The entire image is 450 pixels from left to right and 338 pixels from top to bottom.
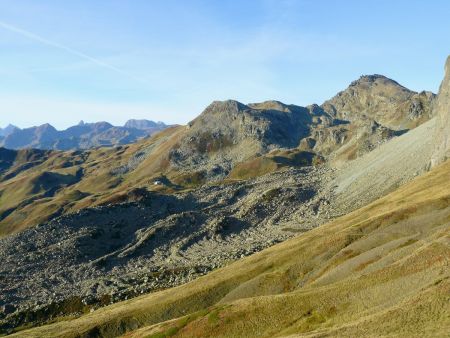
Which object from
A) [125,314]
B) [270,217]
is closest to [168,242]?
[270,217]

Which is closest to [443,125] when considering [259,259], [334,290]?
[259,259]

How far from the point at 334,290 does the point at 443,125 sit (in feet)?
327

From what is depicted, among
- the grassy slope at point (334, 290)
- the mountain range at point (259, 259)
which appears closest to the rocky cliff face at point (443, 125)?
the mountain range at point (259, 259)

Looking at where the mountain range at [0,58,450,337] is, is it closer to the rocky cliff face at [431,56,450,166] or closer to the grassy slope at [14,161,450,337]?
the grassy slope at [14,161,450,337]

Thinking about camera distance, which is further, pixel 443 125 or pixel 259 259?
pixel 443 125

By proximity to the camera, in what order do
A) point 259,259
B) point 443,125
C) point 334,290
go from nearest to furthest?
point 334,290, point 259,259, point 443,125

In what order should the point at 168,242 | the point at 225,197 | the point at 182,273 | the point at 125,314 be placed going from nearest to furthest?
the point at 125,314
the point at 182,273
the point at 168,242
the point at 225,197

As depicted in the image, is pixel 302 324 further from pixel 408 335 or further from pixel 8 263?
pixel 8 263

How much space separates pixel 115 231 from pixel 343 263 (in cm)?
9900

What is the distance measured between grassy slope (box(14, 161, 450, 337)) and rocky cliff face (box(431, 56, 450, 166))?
1612 cm

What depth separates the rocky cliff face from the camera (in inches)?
4993

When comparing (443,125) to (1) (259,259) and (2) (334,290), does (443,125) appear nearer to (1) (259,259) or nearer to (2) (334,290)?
(1) (259,259)

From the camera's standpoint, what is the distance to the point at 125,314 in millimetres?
80188

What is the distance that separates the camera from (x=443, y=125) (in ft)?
449
